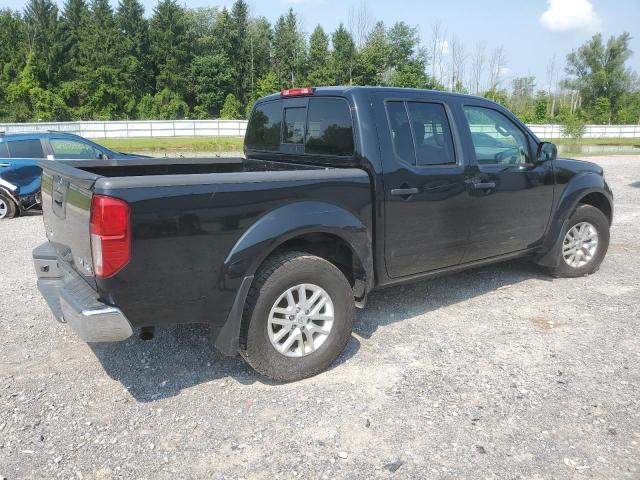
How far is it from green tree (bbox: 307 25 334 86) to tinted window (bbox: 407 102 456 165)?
210 feet

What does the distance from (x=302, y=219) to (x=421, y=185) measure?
46.5 inches

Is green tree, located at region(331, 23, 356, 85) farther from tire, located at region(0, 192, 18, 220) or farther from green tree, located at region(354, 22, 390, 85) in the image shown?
tire, located at region(0, 192, 18, 220)

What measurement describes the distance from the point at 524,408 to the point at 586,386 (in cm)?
59

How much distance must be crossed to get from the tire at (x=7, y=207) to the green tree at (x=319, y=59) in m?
59.4

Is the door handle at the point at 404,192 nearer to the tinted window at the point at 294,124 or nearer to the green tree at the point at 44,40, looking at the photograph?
the tinted window at the point at 294,124

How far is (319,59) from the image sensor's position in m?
68.7

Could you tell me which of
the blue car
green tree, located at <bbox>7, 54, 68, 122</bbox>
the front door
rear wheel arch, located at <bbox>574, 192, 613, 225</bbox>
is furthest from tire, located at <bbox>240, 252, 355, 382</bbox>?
green tree, located at <bbox>7, 54, 68, 122</bbox>

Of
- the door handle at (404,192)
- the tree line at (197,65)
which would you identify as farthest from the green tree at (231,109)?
the door handle at (404,192)

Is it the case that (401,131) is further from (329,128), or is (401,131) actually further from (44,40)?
(44,40)

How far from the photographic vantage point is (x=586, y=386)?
11.8 feet

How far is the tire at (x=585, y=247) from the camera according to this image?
18.6ft

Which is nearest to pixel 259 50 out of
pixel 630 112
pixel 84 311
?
pixel 630 112

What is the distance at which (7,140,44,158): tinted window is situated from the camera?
31.9 feet

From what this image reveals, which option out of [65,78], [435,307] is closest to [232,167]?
[435,307]
